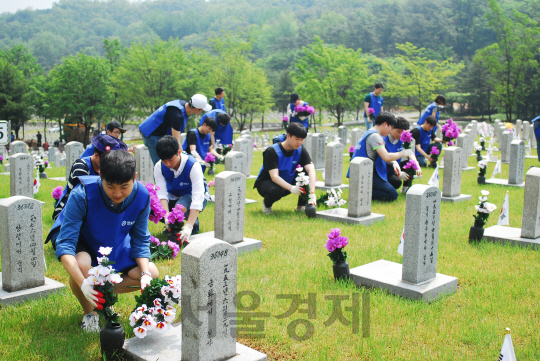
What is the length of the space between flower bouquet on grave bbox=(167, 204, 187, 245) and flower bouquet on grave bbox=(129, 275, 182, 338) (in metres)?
2.67

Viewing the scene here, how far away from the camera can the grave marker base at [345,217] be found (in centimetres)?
741

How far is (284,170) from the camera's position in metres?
8.11

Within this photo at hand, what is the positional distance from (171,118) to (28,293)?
4429mm

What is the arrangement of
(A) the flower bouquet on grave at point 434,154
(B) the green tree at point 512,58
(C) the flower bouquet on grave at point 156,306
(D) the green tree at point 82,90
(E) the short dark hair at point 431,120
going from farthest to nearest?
(B) the green tree at point 512,58 → (D) the green tree at point 82,90 → (A) the flower bouquet on grave at point 434,154 → (E) the short dark hair at point 431,120 → (C) the flower bouquet on grave at point 156,306

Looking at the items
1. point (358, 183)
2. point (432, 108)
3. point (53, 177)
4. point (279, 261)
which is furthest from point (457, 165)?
point (53, 177)

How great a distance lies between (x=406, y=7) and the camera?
76.9 metres

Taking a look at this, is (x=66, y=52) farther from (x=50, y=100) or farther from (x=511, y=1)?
(x=511, y=1)

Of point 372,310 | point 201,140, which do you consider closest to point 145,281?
point 372,310

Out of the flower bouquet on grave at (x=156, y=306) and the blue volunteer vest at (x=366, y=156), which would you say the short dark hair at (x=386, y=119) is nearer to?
the blue volunteer vest at (x=366, y=156)

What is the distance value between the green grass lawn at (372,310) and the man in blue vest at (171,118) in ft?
7.32

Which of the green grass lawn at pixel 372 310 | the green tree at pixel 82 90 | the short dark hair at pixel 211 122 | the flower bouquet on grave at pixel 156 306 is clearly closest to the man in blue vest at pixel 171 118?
the short dark hair at pixel 211 122

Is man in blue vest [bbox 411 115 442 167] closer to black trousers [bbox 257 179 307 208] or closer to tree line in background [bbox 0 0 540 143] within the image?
black trousers [bbox 257 179 307 208]

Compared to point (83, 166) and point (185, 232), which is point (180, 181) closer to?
point (185, 232)

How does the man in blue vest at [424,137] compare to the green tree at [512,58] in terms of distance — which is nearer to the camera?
the man in blue vest at [424,137]
